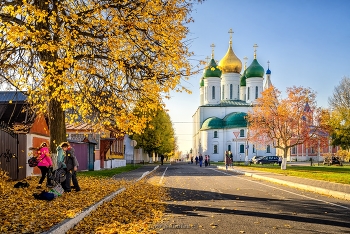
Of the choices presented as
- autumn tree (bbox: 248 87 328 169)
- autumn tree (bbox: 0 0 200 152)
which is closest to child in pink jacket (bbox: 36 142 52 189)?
autumn tree (bbox: 0 0 200 152)

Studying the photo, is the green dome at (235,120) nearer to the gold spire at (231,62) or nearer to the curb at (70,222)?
the gold spire at (231,62)

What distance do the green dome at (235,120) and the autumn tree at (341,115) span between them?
29229 millimetres

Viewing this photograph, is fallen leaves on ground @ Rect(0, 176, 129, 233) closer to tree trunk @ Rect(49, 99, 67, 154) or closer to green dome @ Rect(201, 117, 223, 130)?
tree trunk @ Rect(49, 99, 67, 154)

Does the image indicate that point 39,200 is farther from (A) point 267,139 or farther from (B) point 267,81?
(B) point 267,81

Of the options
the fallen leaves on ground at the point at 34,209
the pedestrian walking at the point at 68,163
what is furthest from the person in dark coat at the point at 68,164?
the fallen leaves on ground at the point at 34,209

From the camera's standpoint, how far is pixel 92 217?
9.48 metres

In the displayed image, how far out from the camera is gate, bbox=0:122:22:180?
18.3 m

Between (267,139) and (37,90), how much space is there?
38.1m

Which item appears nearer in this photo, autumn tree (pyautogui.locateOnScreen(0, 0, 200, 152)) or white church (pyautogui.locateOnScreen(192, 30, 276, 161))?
autumn tree (pyautogui.locateOnScreen(0, 0, 200, 152))

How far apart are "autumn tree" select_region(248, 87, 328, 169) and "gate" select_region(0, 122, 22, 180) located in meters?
30.2

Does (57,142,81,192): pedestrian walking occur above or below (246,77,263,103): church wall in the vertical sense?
below

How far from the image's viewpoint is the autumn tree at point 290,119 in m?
43.6

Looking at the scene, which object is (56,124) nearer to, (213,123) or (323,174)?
(323,174)

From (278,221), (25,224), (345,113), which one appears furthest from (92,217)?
(345,113)
